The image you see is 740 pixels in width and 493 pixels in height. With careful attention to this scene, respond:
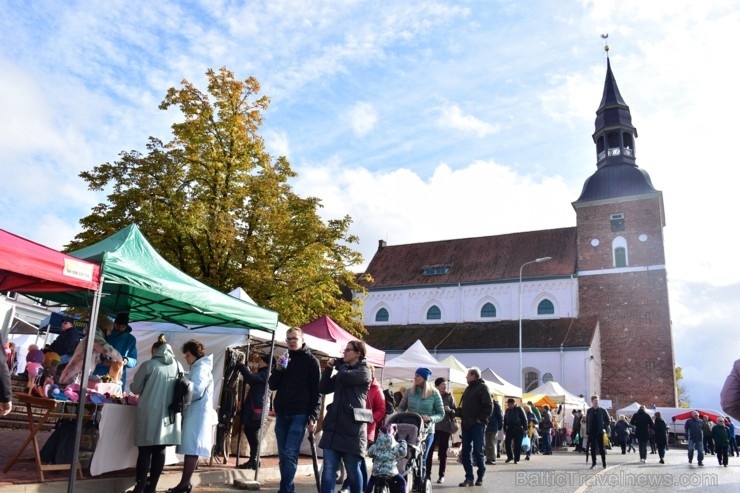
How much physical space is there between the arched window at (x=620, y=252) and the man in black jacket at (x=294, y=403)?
129ft

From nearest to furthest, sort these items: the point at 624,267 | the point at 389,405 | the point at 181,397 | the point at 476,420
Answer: the point at 181,397
the point at 476,420
the point at 389,405
the point at 624,267

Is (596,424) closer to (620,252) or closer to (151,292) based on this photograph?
(151,292)

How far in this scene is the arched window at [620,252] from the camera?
1642 inches

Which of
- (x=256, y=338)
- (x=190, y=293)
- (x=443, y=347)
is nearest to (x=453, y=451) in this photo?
(x=256, y=338)

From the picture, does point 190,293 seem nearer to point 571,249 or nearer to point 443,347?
point 443,347

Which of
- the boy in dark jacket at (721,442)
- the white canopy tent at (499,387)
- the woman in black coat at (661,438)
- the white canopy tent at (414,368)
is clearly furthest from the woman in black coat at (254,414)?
the boy in dark jacket at (721,442)

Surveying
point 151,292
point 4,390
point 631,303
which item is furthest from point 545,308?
point 4,390

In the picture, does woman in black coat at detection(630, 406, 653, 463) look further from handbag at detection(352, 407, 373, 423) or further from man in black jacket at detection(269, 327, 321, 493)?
handbag at detection(352, 407, 373, 423)

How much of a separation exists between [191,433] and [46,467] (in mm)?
1559

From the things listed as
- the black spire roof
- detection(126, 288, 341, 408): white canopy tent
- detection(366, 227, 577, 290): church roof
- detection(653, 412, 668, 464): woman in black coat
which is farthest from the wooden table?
the black spire roof

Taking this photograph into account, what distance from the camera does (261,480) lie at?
30.7ft

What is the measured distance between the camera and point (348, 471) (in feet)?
19.6

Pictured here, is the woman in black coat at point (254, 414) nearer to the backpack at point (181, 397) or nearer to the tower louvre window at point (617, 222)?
the backpack at point (181, 397)

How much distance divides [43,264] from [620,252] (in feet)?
137
